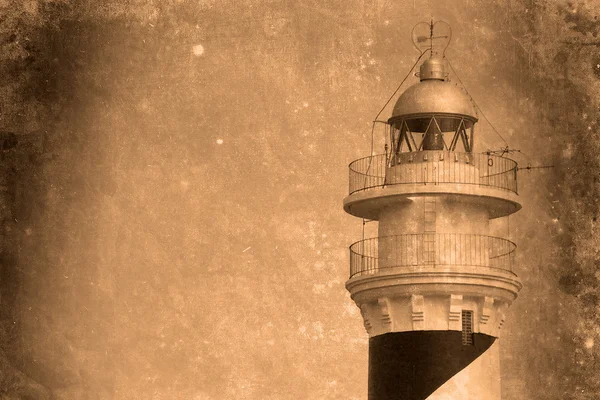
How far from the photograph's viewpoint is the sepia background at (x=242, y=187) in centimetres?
4034

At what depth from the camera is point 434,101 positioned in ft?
91.4

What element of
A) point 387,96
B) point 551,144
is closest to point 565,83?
point 551,144

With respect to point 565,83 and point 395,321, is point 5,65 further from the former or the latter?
point 395,321

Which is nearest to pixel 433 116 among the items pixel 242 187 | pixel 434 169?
pixel 434 169

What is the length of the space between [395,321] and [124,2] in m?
17.6

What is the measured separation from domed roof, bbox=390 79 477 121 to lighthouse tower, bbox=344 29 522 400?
2cm

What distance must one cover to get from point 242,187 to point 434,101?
555 inches

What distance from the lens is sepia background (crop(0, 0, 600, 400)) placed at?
4034cm

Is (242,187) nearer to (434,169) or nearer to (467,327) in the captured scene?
(434,169)

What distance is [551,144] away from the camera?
4138 cm

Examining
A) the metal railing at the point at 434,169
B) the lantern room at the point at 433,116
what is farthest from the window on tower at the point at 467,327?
the lantern room at the point at 433,116

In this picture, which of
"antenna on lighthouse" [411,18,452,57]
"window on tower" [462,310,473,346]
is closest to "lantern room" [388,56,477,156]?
"window on tower" [462,310,473,346]

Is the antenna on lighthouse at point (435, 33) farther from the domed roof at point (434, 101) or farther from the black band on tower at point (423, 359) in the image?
the black band on tower at point (423, 359)

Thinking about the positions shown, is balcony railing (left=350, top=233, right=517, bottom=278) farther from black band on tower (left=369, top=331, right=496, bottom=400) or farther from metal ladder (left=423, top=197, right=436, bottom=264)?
black band on tower (left=369, top=331, right=496, bottom=400)
